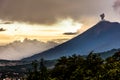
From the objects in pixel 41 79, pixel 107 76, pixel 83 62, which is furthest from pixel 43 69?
pixel 107 76

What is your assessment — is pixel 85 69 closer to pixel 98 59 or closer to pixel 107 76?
pixel 98 59

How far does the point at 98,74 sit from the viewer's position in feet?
291

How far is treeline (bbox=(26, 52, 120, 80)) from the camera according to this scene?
8607cm

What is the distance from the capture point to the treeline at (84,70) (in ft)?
282

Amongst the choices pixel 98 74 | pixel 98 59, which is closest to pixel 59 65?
pixel 98 59

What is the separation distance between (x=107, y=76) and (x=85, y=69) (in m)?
14.5

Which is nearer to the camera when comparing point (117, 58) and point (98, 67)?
point (98, 67)

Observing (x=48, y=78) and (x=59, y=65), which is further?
(x=59, y=65)

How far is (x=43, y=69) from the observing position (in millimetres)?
102875

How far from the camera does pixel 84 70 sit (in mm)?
94500

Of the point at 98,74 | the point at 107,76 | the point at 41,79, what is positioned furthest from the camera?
the point at 41,79

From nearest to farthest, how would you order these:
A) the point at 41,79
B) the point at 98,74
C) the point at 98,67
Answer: the point at 98,74 < the point at 98,67 < the point at 41,79

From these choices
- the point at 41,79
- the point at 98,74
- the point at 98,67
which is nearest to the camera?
the point at 98,74

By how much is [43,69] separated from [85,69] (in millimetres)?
11838
